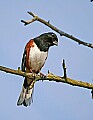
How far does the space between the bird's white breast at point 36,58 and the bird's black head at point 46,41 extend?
0.51 feet

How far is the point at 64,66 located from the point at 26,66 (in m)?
4.70

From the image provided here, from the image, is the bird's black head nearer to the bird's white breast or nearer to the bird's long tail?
the bird's white breast

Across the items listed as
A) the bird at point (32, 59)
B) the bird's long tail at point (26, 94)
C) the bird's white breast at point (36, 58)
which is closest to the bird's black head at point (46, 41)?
the bird at point (32, 59)

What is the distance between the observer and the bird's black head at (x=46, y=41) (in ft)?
30.6

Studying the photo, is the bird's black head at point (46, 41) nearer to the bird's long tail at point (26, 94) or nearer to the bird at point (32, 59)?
the bird at point (32, 59)

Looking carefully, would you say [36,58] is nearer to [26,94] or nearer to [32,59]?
[32,59]

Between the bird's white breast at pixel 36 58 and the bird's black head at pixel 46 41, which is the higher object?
the bird's black head at pixel 46 41

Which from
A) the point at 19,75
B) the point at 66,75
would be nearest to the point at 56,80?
the point at 66,75

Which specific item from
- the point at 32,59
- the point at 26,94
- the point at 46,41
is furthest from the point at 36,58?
the point at 26,94

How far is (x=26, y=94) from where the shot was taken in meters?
9.27

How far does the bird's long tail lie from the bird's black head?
3.23 feet

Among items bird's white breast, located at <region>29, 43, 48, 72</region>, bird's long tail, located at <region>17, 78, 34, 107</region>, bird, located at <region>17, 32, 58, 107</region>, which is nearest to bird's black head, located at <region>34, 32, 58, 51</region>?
bird, located at <region>17, 32, 58, 107</region>

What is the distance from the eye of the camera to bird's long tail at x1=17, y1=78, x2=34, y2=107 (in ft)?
29.0

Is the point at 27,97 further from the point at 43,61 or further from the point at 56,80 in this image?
the point at 56,80
